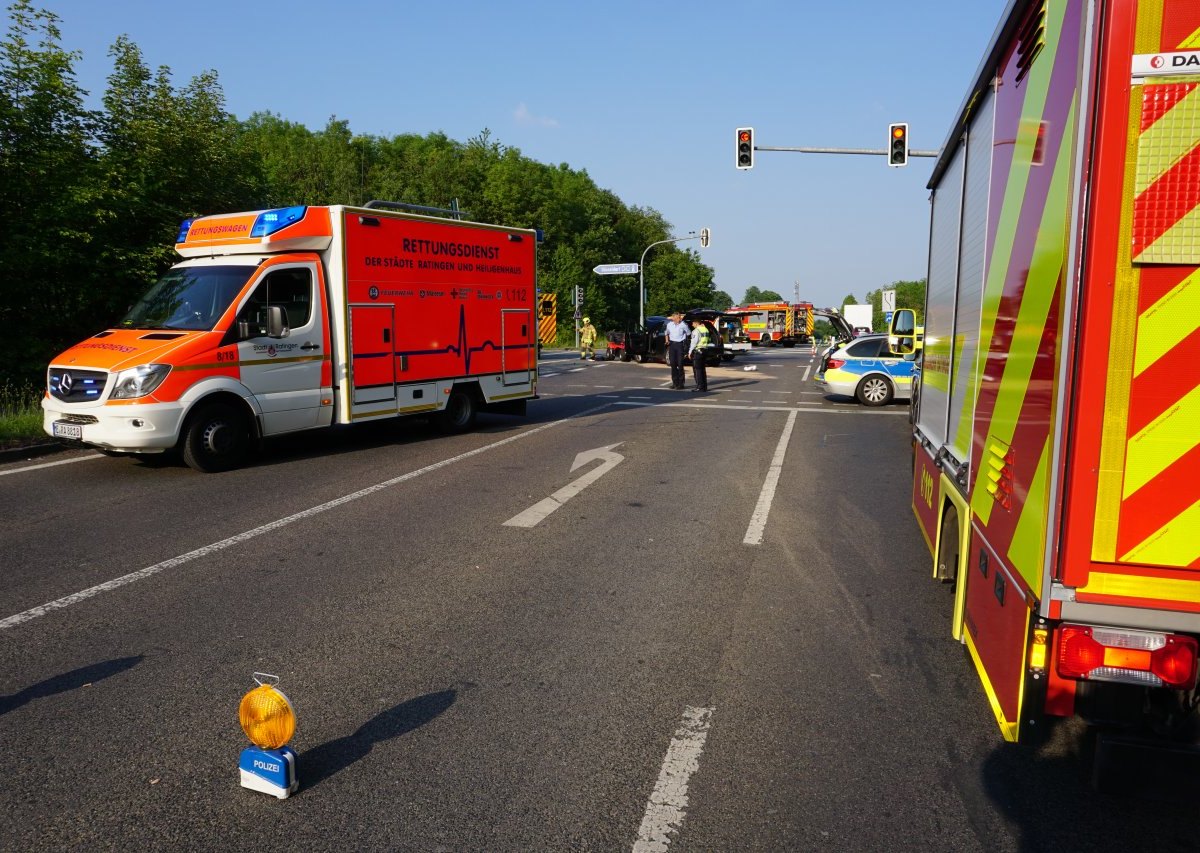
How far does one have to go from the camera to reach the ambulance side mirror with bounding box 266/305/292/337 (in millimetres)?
9812

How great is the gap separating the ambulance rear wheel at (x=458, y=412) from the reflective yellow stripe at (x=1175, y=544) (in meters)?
10.7

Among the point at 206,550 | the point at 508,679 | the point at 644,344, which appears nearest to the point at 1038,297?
the point at 508,679

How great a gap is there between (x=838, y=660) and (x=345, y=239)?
8096 millimetres

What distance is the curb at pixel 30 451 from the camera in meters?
10.3

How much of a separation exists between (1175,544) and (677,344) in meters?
18.8

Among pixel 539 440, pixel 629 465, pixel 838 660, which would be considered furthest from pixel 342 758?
pixel 539 440

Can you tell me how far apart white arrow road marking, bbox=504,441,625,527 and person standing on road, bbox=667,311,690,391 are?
9218 millimetres

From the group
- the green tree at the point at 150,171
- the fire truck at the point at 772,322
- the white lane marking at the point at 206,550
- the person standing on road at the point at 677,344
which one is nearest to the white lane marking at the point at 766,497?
the white lane marking at the point at 206,550

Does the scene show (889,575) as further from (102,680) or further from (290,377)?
(290,377)

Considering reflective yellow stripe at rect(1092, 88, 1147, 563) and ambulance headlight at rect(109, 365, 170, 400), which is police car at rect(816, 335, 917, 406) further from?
reflective yellow stripe at rect(1092, 88, 1147, 563)

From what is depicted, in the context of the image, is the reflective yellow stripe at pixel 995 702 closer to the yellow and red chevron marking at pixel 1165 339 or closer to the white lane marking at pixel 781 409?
the yellow and red chevron marking at pixel 1165 339

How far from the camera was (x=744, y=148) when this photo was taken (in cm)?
2378

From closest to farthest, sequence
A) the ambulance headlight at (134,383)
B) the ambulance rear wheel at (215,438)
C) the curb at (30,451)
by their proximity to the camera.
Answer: the ambulance headlight at (134,383) → the ambulance rear wheel at (215,438) → the curb at (30,451)

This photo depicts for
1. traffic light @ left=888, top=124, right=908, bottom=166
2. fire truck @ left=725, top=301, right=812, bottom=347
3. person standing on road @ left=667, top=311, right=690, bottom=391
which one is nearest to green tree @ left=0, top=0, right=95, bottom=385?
person standing on road @ left=667, top=311, right=690, bottom=391
